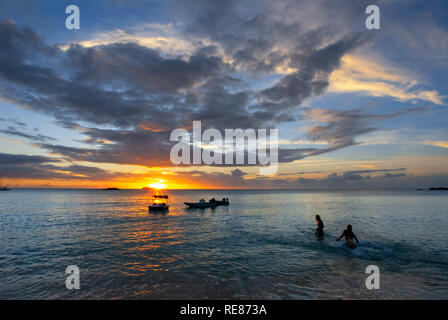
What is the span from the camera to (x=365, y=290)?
12.9 m

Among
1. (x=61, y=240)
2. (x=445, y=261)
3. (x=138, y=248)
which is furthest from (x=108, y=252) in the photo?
(x=445, y=261)

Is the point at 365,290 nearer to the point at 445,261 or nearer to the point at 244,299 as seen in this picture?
the point at 244,299

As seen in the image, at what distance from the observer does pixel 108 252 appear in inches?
875

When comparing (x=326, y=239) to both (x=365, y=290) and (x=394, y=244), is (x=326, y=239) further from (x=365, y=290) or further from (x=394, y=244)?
(x=365, y=290)
